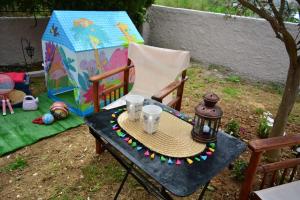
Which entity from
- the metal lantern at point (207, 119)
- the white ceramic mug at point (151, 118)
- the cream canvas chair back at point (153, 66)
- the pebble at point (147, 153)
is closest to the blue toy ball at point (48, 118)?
the cream canvas chair back at point (153, 66)

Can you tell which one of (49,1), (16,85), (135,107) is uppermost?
(49,1)

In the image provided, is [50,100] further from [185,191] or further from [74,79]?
[185,191]

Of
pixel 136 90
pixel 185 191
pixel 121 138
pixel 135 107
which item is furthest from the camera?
pixel 136 90

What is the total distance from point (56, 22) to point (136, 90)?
4.82 ft

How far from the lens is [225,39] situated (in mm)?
5293

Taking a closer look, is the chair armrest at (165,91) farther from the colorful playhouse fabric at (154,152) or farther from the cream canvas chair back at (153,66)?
the colorful playhouse fabric at (154,152)

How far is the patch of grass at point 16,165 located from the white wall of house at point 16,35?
317cm

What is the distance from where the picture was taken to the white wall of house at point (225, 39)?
4742 mm

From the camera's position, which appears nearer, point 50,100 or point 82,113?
point 82,113

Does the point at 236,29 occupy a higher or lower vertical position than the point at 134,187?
higher

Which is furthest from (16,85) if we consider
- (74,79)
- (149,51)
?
(149,51)

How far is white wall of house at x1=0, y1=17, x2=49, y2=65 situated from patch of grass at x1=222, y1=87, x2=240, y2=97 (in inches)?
157

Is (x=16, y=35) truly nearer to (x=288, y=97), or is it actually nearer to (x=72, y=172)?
(x=72, y=172)

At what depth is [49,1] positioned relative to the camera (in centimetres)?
496
